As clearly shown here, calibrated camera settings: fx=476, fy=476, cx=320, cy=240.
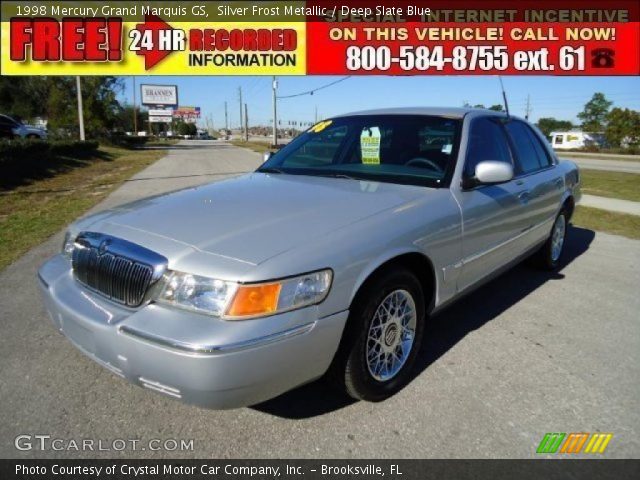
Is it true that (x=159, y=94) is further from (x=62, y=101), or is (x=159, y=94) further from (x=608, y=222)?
(x=608, y=222)

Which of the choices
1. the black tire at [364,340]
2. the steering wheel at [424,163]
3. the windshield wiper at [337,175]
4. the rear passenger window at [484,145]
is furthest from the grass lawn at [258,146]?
the black tire at [364,340]

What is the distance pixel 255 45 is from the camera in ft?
49.6

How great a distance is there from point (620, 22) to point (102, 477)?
52.5ft

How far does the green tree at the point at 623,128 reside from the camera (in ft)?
180

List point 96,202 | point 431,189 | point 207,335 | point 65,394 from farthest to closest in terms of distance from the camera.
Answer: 1. point 96,202
2. point 431,189
3. point 65,394
4. point 207,335

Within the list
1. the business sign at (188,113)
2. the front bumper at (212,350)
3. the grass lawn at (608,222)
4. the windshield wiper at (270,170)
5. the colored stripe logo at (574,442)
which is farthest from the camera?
the business sign at (188,113)

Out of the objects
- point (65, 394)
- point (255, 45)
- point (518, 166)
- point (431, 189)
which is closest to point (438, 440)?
point (431, 189)

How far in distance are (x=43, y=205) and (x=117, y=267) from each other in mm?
8261

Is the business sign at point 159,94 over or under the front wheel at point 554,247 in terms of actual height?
over

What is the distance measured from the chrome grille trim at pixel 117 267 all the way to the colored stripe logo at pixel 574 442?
2.07m

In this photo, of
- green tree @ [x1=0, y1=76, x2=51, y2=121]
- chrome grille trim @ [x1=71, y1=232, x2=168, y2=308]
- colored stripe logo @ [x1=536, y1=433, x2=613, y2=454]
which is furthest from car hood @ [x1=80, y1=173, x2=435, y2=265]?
green tree @ [x1=0, y1=76, x2=51, y2=121]

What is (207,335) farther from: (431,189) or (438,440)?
(431,189)

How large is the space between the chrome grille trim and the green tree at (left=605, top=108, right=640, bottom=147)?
64.4 meters

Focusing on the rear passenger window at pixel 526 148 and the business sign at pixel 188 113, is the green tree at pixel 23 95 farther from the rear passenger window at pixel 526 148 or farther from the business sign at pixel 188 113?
the business sign at pixel 188 113
